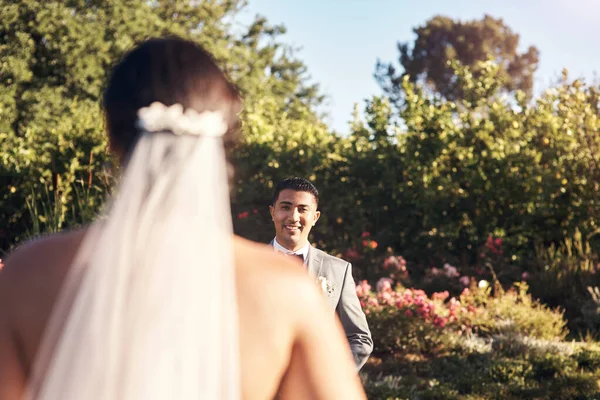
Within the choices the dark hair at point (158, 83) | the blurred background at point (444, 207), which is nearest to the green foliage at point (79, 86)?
the blurred background at point (444, 207)

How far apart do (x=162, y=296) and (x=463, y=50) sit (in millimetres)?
48752

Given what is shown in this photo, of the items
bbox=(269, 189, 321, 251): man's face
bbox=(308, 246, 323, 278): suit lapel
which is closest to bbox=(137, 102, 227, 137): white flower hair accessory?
bbox=(308, 246, 323, 278): suit lapel

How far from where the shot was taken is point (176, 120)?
1808 mm

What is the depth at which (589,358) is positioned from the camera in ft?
32.1

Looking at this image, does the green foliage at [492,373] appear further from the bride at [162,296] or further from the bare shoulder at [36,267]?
A: the bare shoulder at [36,267]

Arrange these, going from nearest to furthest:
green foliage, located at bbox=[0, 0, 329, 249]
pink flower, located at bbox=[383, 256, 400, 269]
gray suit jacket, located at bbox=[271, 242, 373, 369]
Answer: gray suit jacket, located at bbox=[271, 242, 373, 369]
pink flower, located at bbox=[383, 256, 400, 269]
green foliage, located at bbox=[0, 0, 329, 249]

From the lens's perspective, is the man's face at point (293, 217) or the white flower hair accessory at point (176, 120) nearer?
the white flower hair accessory at point (176, 120)

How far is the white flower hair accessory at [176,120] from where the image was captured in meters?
1.80

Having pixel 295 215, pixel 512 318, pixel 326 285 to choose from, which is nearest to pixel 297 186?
pixel 295 215

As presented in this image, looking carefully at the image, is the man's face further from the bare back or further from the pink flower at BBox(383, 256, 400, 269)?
the pink flower at BBox(383, 256, 400, 269)

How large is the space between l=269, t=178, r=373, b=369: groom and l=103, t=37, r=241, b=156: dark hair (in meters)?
3.02

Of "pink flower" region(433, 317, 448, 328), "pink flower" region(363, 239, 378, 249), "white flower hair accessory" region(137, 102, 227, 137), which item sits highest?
"white flower hair accessory" region(137, 102, 227, 137)

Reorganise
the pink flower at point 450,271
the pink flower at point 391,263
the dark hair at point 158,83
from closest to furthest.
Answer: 1. the dark hair at point 158,83
2. the pink flower at point 450,271
3. the pink flower at point 391,263

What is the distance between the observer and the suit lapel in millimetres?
5134
